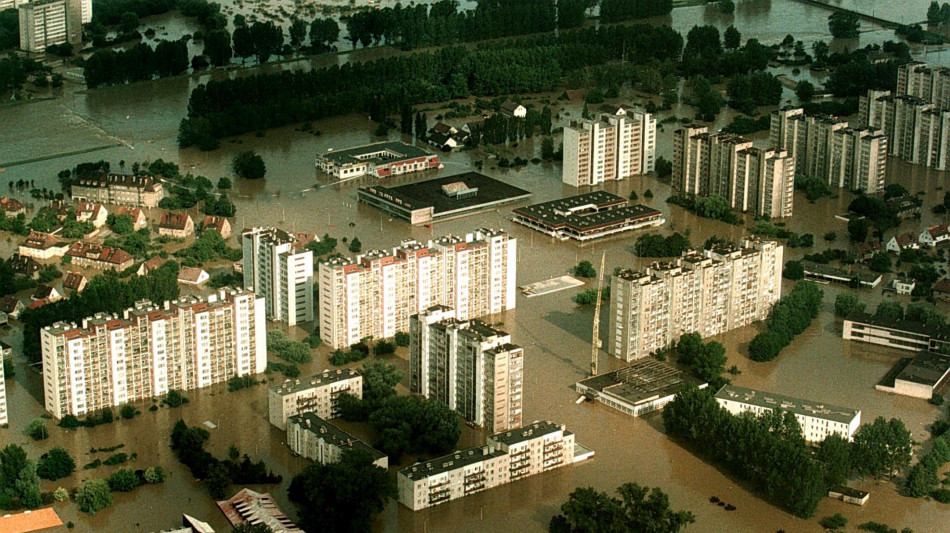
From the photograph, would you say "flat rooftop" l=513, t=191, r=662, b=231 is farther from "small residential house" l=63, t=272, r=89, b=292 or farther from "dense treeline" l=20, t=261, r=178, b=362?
"small residential house" l=63, t=272, r=89, b=292

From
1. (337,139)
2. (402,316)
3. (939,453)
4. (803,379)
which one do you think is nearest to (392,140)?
(337,139)

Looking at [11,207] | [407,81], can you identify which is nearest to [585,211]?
[407,81]

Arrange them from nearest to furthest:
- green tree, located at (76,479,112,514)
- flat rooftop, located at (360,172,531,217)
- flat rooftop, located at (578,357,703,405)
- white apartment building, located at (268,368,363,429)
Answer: green tree, located at (76,479,112,514)
white apartment building, located at (268,368,363,429)
flat rooftop, located at (578,357,703,405)
flat rooftop, located at (360,172,531,217)

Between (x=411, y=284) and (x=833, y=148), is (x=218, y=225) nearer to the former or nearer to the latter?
(x=411, y=284)

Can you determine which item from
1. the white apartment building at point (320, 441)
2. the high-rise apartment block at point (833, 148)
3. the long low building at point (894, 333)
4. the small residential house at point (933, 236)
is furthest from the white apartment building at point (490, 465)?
the high-rise apartment block at point (833, 148)

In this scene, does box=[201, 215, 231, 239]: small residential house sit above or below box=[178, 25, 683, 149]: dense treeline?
below

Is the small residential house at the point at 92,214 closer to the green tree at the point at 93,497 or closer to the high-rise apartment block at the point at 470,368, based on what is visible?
the high-rise apartment block at the point at 470,368

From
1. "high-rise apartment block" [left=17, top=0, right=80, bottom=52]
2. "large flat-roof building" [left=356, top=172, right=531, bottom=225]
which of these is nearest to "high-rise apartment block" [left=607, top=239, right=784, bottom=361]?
"large flat-roof building" [left=356, top=172, right=531, bottom=225]
